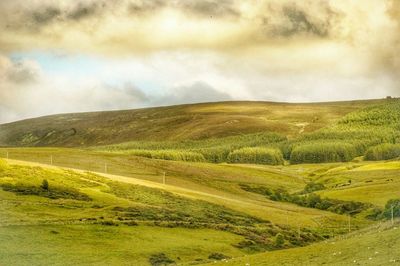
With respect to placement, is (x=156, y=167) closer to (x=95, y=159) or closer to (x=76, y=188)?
(x=95, y=159)

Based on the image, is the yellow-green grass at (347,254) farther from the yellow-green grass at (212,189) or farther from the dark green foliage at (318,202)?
the dark green foliage at (318,202)

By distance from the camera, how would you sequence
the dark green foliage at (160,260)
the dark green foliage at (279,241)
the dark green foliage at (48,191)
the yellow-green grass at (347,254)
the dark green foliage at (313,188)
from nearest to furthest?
the yellow-green grass at (347,254), the dark green foliage at (160,260), the dark green foliage at (279,241), the dark green foliage at (48,191), the dark green foliage at (313,188)

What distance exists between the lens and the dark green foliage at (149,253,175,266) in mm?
72625

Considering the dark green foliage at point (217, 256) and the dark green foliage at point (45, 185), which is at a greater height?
the dark green foliage at point (45, 185)

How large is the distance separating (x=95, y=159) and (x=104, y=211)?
10119 centimetres

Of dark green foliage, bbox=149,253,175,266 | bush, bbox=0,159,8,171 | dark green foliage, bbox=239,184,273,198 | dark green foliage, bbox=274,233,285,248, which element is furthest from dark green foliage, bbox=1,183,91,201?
dark green foliage, bbox=239,184,273,198

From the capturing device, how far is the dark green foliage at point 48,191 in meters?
99.1

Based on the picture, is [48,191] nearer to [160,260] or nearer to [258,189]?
[160,260]

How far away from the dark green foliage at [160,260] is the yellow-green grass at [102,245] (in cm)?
71

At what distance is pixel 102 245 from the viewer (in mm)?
75938

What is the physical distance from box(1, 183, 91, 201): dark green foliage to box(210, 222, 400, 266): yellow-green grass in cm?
4968

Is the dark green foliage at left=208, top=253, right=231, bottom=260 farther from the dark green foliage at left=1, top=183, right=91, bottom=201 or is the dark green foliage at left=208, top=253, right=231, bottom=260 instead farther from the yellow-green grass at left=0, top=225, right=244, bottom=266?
the dark green foliage at left=1, top=183, right=91, bottom=201

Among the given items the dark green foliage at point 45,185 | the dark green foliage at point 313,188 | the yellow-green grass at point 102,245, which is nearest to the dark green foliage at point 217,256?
the yellow-green grass at point 102,245

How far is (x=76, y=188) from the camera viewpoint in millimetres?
109875
